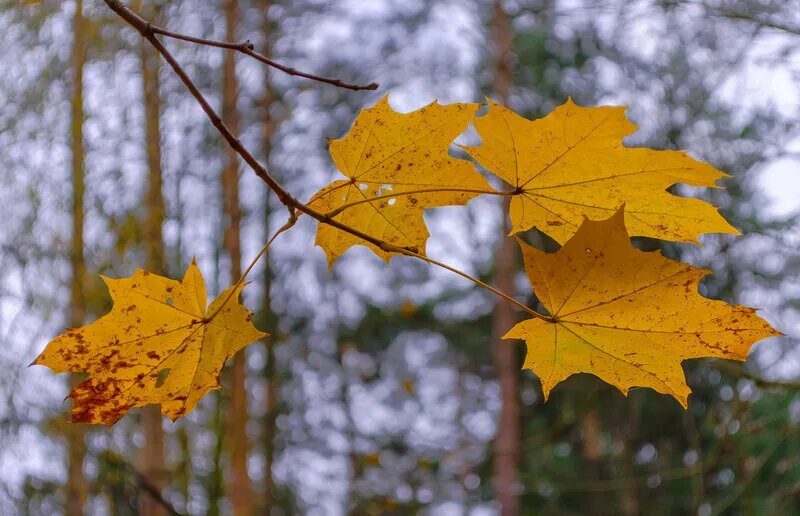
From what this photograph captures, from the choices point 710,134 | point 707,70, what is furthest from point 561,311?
point 707,70

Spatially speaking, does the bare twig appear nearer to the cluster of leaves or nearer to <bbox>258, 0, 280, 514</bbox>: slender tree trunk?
the cluster of leaves

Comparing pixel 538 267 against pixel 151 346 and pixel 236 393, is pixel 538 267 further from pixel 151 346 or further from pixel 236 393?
pixel 236 393

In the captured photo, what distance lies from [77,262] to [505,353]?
5.29 feet

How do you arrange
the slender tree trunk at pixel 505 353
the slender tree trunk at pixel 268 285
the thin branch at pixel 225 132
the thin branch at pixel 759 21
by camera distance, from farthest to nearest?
the slender tree trunk at pixel 505 353 < the slender tree trunk at pixel 268 285 < the thin branch at pixel 759 21 < the thin branch at pixel 225 132

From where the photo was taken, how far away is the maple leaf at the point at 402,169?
513 millimetres

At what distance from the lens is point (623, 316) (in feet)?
1.50

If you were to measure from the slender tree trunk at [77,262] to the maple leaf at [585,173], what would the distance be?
1964 mm

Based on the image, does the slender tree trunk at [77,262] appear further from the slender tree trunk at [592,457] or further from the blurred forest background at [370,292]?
the slender tree trunk at [592,457]

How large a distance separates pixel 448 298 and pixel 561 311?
146 inches

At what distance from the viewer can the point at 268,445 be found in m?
2.79

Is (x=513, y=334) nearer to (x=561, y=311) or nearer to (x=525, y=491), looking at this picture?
(x=561, y=311)

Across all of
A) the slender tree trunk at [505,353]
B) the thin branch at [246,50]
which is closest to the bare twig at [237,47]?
the thin branch at [246,50]

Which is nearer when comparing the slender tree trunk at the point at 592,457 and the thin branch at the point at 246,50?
the thin branch at the point at 246,50

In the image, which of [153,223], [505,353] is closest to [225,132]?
[153,223]
